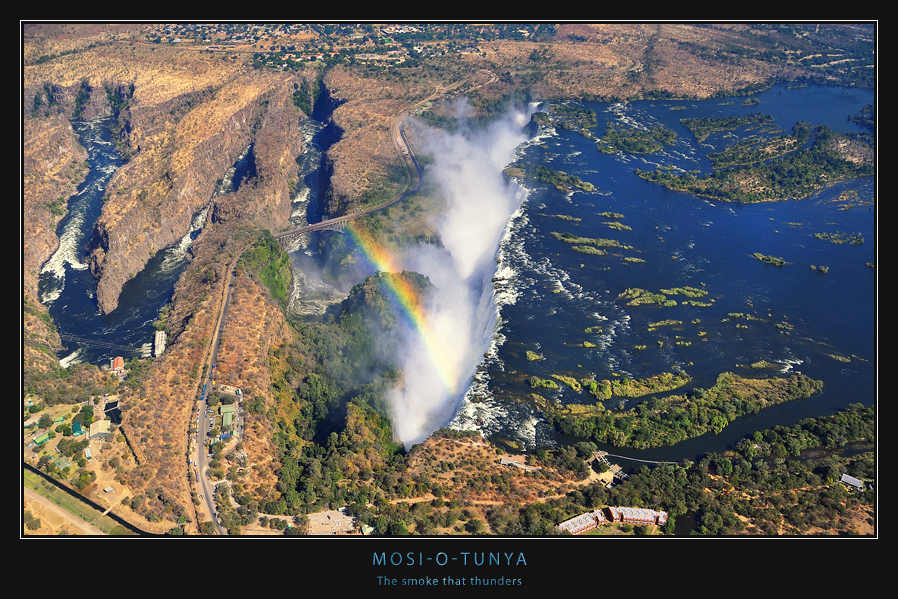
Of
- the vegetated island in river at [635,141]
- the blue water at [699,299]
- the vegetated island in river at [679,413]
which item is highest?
the vegetated island in river at [635,141]

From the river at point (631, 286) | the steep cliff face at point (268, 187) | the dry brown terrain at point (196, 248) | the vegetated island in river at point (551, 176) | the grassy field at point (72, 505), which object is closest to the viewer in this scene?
the grassy field at point (72, 505)

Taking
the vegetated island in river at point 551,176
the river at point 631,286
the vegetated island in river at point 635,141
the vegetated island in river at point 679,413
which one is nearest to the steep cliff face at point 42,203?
the river at point 631,286

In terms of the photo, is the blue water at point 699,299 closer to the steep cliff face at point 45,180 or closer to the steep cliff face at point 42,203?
the steep cliff face at point 42,203

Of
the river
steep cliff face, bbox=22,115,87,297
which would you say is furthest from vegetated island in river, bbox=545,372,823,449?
steep cliff face, bbox=22,115,87,297

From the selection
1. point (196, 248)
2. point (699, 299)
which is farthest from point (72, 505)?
point (699, 299)

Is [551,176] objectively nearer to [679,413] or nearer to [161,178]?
[679,413]

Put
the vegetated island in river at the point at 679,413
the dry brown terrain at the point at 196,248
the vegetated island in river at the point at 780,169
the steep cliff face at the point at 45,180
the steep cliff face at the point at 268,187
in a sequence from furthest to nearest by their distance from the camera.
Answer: the vegetated island in river at the point at 780,169
the steep cliff face at the point at 268,187
the steep cliff face at the point at 45,180
the vegetated island in river at the point at 679,413
the dry brown terrain at the point at 196,248

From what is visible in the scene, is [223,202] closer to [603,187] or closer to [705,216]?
[603,187]
